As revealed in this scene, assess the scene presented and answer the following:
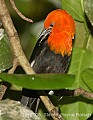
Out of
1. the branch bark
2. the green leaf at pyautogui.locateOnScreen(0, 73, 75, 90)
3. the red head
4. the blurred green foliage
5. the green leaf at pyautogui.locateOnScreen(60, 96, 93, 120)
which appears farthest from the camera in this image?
the blurred green foliage

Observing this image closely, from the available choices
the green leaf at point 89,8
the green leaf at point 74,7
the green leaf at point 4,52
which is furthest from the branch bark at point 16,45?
the green leaf at point 74,7

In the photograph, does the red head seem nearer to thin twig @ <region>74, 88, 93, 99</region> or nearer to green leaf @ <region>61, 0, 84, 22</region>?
green leaf @ <region>61, 0, 84, 22</region>

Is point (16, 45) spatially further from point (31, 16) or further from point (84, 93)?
point (31, 16)

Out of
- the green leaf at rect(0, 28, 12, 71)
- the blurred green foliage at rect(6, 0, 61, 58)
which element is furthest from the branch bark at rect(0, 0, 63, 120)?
the blurred green foliage at rect(6, 0, 61, 58)

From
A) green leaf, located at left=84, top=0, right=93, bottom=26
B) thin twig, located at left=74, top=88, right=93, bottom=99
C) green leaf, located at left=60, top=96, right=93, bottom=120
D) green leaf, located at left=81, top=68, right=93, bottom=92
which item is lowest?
green leaf, located at left=60, top=96, right=93, bottom=120

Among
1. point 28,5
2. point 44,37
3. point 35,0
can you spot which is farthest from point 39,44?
point 35,0

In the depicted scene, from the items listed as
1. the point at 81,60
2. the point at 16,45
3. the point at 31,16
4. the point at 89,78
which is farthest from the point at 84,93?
the point at 31,16

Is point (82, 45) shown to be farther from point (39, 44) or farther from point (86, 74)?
point (86, 74)

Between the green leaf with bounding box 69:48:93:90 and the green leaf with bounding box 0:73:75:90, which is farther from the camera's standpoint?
the green leaf with bounding box 69:48:93:90
